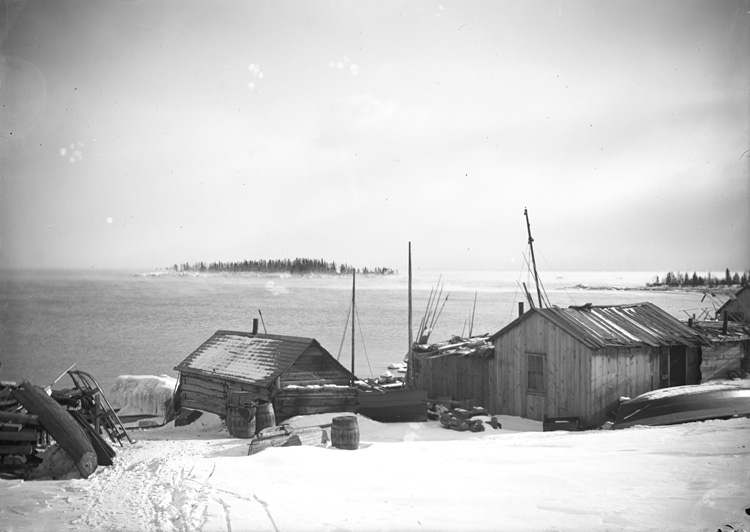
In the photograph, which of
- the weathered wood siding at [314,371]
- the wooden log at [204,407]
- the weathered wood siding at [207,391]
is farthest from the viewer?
the wooden log at [204,407]

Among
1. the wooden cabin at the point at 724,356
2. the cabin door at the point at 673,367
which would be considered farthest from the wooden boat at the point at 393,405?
the wooden cabin at the point at 724,356

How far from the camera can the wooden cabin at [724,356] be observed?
2084 centimetres

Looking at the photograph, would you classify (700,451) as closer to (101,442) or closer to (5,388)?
(101,442)

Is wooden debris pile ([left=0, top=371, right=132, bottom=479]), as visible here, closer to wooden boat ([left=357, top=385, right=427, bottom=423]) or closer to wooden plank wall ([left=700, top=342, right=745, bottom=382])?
wooden boat ([left=357, top=385, right=427, bottom=423])

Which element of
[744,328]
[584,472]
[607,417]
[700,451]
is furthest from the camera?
[744,328]

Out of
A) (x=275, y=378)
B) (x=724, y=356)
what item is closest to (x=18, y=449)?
(x=275, y=378)

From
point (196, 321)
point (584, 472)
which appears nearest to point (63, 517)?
point (584, 472)

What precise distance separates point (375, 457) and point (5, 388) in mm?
7316

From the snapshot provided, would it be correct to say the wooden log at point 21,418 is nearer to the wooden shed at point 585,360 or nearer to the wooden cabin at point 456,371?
the wooden shed at point 585,360

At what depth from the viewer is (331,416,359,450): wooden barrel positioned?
12977mm

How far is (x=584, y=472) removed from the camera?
903 centimetres

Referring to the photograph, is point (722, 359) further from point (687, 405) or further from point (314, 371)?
point (314, 371)

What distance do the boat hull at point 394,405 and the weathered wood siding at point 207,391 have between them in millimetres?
4092

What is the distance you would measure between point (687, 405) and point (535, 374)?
553cm
